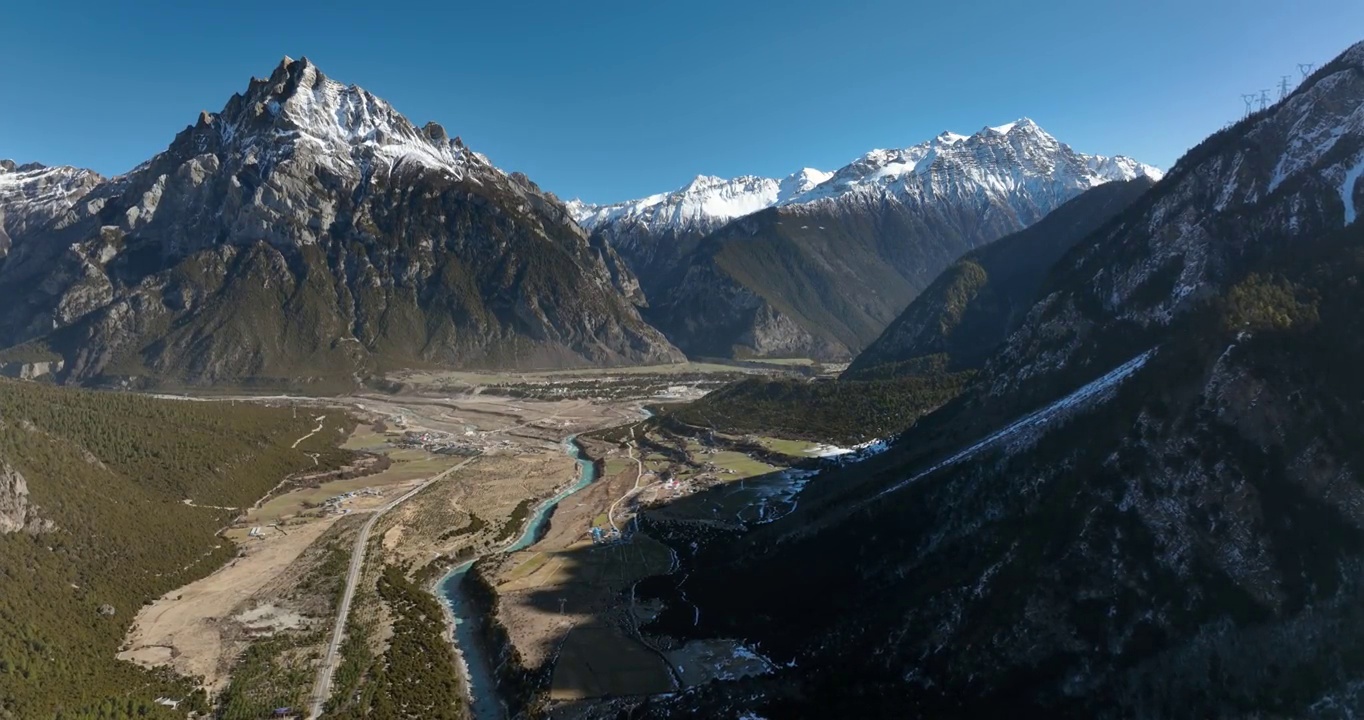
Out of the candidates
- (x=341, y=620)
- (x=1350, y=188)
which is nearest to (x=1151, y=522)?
(x=1350, y=188)

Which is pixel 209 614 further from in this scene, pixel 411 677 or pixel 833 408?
pixel 833 408

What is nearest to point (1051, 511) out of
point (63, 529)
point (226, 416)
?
point (63, 529)

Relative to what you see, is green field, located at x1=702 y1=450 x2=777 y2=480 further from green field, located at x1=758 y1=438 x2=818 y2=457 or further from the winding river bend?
the winding river bend

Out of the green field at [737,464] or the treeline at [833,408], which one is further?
the treeline at [833,408]

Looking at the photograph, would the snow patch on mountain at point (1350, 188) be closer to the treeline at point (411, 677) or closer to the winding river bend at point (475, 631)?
the winding river bend at point (475, 631)

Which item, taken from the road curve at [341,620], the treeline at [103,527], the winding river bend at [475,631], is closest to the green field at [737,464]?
the winding river bend at [475,631]
